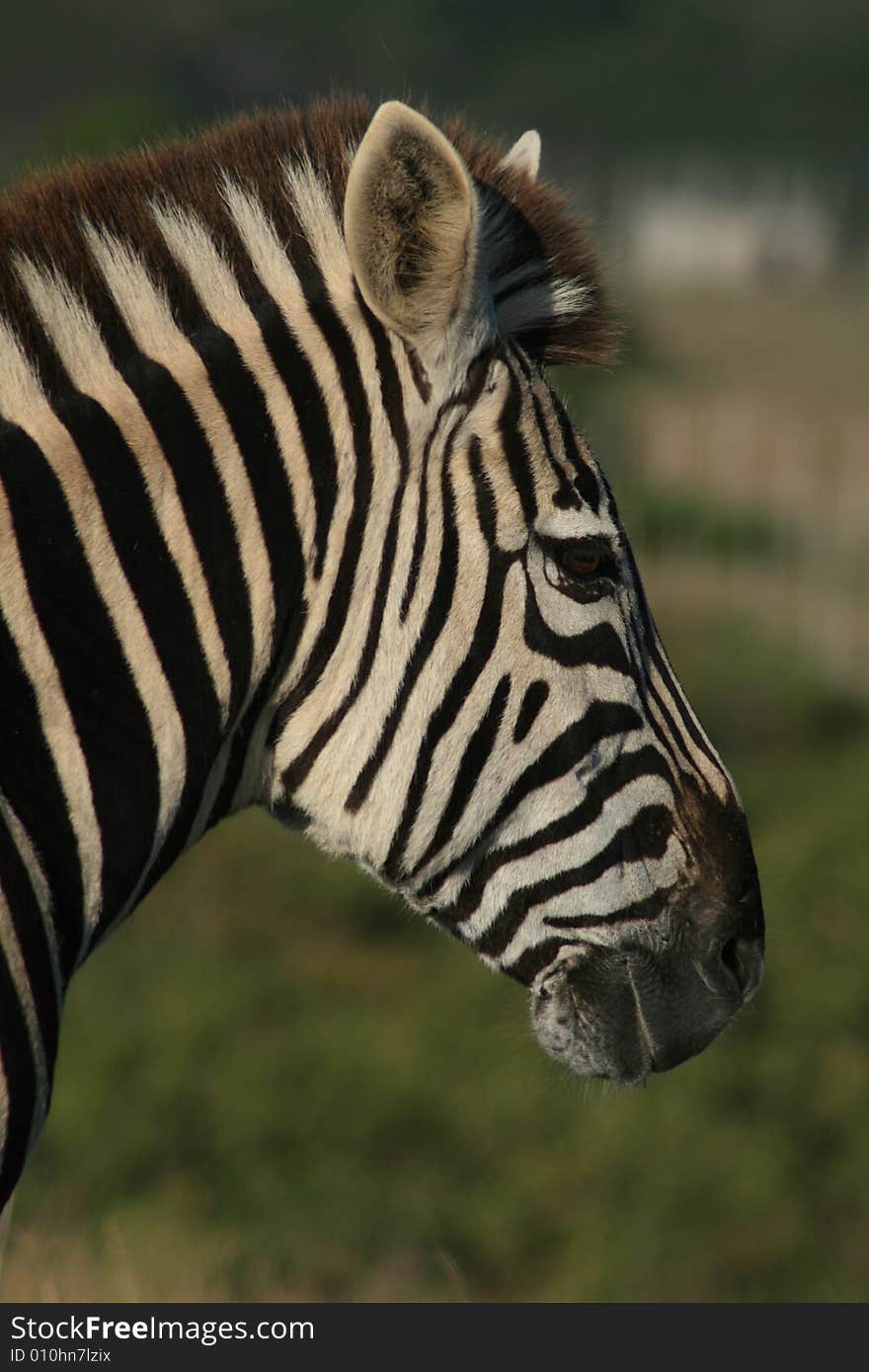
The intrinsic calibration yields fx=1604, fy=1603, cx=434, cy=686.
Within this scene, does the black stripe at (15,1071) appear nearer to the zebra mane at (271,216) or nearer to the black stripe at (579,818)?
the black stripe at (579,818)

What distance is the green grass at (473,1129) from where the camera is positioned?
1667 centimetres

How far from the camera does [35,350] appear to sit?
3.19 m

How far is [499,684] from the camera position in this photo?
3.40 meters

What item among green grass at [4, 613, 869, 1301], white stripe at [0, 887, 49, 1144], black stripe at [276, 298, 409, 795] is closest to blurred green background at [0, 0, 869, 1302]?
green grass at [4, 613, 869, 1301]

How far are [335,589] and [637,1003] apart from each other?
1149 millimetres

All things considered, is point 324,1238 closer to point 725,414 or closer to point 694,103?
point 725,414

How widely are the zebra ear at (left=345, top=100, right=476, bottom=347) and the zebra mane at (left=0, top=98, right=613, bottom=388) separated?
8.4 inches

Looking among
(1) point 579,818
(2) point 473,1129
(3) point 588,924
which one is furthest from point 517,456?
(2) point 473,1129

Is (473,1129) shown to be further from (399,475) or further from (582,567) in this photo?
(399,475)

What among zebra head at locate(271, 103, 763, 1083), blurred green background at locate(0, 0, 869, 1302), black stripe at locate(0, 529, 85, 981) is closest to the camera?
black stripe at locate(0, 529, 85, 981)

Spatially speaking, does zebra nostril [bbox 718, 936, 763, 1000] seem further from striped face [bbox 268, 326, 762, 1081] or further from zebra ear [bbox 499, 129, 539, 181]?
zebra ear [bbox 499, 129, 539, 181]

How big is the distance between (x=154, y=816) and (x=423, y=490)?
882 millimetres

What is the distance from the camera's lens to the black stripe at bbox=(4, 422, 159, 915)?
315 centimetres

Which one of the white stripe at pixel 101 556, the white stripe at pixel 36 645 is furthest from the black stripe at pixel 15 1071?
the white stripe at pixel 101 556
